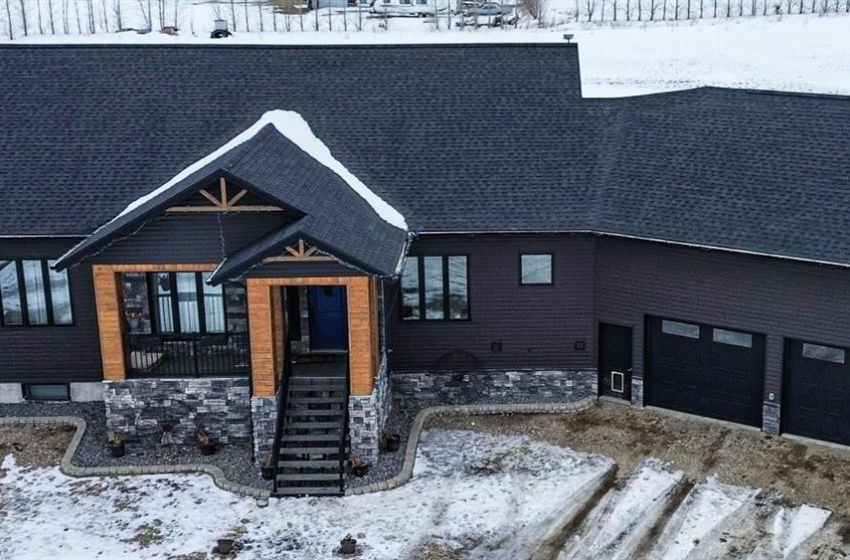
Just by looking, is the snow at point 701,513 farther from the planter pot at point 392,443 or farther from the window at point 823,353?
the planter pot at point 392,443

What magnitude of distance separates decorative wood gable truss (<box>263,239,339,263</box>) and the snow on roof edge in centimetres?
292

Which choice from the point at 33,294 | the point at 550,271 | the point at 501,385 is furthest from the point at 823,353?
the point at 33,294

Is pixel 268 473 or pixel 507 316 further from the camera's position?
pixel 507 316

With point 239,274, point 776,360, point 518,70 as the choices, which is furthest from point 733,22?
point 239,274

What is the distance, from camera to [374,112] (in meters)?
27.6

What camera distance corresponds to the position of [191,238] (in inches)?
930

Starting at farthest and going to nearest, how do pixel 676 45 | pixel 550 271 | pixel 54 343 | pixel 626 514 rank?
pixel 676 45
pixel 54 343
pixel 550 271
pixel 626 514

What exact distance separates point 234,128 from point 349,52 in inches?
157

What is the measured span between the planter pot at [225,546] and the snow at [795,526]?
991cm

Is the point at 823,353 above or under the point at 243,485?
above

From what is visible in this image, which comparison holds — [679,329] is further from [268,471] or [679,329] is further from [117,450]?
[117,450]

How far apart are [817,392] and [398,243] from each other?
9.44 metres

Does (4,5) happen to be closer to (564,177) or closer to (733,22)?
(733,22)

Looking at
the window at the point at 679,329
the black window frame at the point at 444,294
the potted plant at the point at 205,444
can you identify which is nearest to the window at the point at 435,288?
the black window frame at the point at 444,294
